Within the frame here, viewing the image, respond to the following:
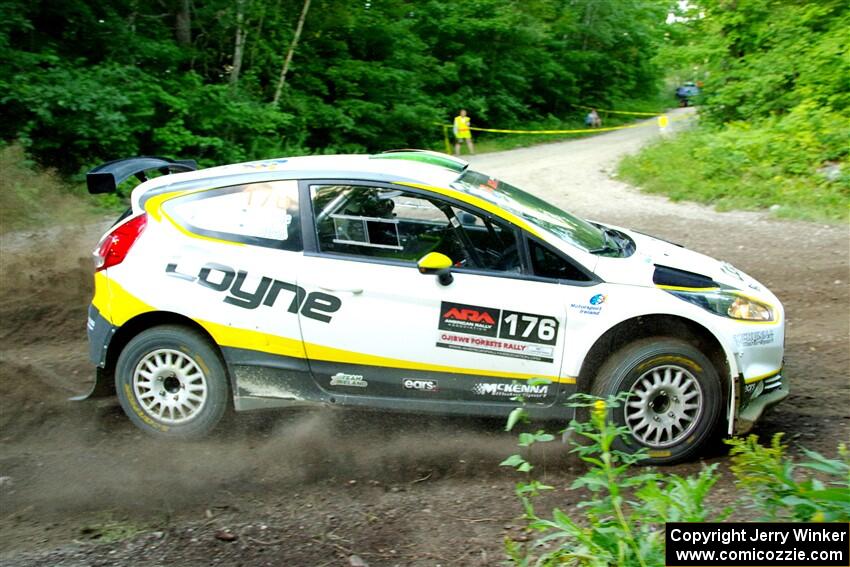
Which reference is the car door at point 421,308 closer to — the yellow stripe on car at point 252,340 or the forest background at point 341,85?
the yellow stripe on car at point 252,340

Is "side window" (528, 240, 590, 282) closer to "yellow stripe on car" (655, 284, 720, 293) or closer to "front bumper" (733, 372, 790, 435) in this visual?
"yellow stripe on car" (655, 284, 720, 293)

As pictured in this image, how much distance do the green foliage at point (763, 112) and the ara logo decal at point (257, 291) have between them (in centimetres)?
981

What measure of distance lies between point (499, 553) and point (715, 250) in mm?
7881

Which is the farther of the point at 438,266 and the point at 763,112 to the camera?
the point at 763,112

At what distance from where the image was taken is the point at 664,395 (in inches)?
199

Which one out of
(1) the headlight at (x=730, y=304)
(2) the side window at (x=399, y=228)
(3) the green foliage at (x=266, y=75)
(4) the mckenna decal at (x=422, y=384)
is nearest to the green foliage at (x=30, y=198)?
(3) the green foliage at (x=266, y=75)

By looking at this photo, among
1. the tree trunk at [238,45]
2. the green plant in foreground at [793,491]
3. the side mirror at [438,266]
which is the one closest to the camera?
the green plant in foreground at [793,491]

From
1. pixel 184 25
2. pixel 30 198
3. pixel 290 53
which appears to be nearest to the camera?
pixel 30 198

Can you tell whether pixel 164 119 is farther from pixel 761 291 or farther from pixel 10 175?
pixel 761 291

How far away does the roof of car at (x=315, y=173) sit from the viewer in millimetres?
5379

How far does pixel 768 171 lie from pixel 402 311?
11653 mm

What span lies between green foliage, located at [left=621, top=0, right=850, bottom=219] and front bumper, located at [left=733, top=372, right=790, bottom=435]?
27.1 ft

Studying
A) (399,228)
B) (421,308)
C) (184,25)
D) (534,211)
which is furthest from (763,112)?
(421,308)

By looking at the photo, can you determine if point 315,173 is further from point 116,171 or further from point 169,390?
point 169,390
